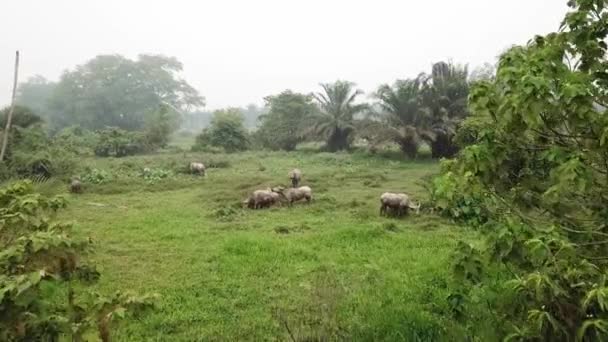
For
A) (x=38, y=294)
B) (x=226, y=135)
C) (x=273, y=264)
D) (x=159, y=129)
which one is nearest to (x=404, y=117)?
(x=226, y=135)

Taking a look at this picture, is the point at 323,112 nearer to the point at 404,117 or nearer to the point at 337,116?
the point at 337,116

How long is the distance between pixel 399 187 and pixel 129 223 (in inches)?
255

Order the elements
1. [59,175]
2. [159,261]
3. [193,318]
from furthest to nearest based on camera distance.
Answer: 1. [59,175]
2. [159,261]
3. [193,318]

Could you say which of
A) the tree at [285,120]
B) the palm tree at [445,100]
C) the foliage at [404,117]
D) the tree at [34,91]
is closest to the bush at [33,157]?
the foliage at [404,117]

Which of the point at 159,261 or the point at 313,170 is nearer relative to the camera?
the point at 159,261

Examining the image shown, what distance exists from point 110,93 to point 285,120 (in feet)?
75.2

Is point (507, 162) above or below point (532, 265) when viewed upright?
above

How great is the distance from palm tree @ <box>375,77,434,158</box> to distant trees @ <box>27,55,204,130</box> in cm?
2276

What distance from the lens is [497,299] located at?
2.99 metres

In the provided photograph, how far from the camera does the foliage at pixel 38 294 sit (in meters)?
2.24

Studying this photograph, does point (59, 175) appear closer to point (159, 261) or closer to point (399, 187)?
point (159, 261)

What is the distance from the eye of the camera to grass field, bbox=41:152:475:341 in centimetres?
406

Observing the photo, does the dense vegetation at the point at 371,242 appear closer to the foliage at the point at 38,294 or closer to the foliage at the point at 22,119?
the foliage at the point at 38,294

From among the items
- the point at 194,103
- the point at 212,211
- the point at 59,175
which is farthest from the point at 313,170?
the point at 194,103
